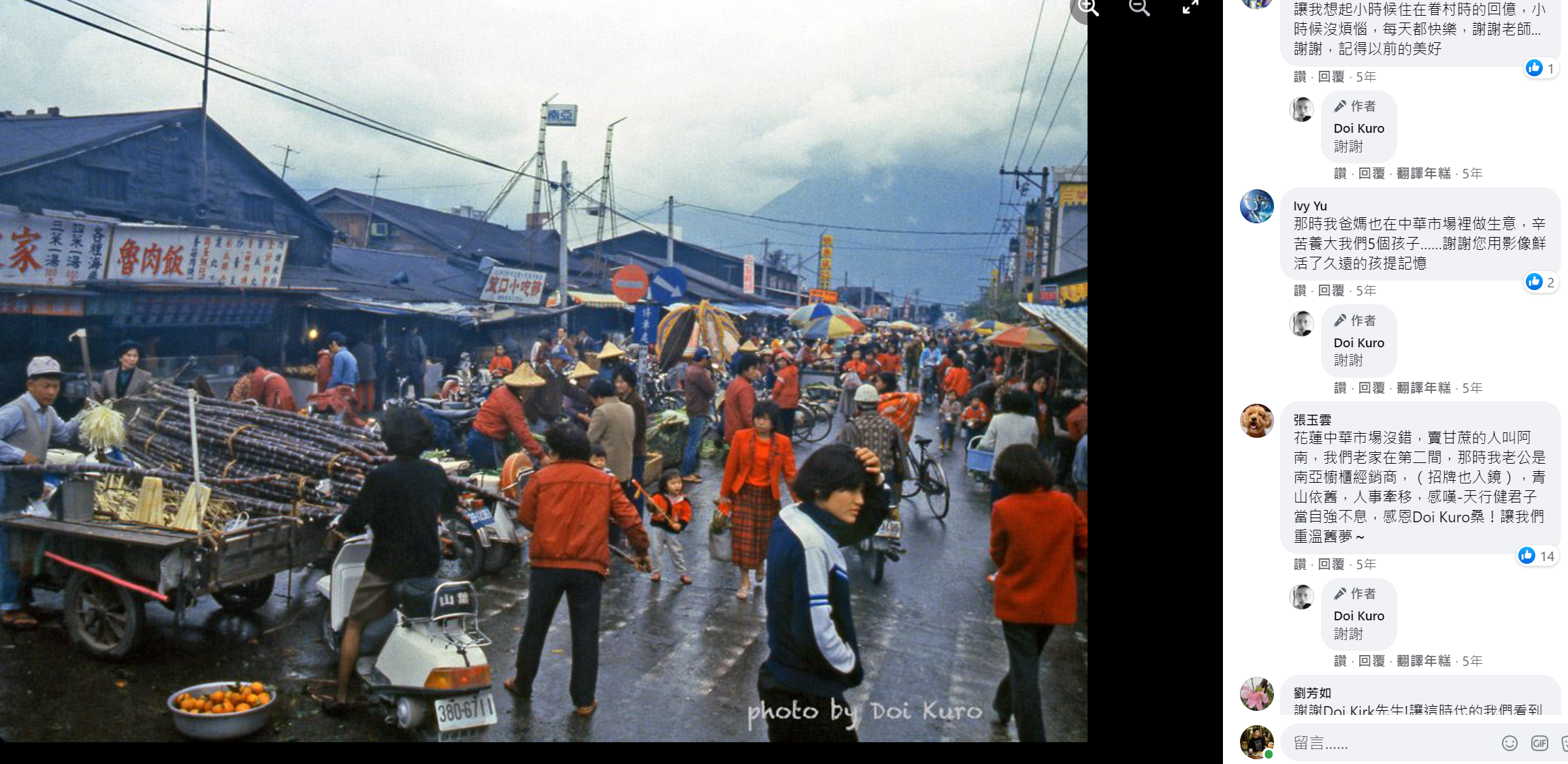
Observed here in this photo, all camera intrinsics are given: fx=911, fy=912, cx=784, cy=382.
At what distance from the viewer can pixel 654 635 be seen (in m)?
5.99

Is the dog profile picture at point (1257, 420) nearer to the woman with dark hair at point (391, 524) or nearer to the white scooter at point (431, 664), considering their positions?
the white scooter at point (431, 664)

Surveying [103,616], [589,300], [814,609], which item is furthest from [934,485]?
[589,300]

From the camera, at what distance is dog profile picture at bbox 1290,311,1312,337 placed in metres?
3.59

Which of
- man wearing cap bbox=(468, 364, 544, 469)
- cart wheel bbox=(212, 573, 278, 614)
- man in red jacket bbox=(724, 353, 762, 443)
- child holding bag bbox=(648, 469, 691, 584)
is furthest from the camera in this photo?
man in red jacket bbox=(724, 353, 762, 443)

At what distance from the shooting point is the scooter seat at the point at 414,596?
4.58 metres

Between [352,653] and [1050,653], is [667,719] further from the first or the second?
[1050,653]

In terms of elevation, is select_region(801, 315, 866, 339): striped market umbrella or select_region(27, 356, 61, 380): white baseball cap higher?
select_region(801, 315, 866, 339): striped market umbrella

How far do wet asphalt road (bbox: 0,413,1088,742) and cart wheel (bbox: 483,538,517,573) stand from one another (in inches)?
3.3

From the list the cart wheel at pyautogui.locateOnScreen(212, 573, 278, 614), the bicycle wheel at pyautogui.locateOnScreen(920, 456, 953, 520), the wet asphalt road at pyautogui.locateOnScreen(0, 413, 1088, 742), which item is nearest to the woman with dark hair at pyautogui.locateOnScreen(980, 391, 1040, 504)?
the wet asphalt road at pyautogui.locateOnScreen(0, 413, 1088, 742)

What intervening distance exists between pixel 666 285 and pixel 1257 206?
7.09 metres

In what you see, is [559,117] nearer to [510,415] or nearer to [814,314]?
[510,415]

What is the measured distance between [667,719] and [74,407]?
27.6 ft

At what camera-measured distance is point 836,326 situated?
20312 mm

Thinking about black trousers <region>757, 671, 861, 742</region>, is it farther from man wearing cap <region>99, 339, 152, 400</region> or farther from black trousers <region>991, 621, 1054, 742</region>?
man wearing cap <region>99, 339, 152, 400</region>
